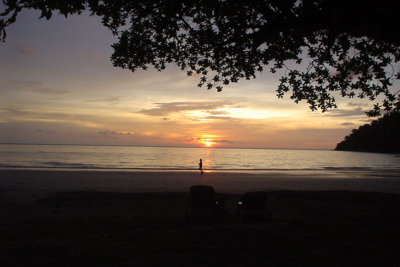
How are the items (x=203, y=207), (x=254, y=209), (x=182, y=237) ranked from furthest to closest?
(x=203, y=207)
(x=254, y=209)
(x=182, y=237)

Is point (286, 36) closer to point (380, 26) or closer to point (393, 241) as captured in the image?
point (380, 26)

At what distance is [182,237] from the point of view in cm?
687

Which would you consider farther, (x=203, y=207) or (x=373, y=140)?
(x=373, y=140)

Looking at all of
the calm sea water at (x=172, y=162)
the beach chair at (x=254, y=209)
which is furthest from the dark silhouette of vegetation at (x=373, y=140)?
the beach chair at (x=254, y=209)

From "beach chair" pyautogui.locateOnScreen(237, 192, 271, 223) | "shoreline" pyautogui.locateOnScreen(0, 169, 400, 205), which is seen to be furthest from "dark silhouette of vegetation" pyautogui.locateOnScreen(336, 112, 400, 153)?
"beach chair" pyautogui.locateOnScreen(237, 192, 271, 223)

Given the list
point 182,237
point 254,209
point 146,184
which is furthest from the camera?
point 146,184

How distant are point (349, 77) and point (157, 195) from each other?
30.7 ft

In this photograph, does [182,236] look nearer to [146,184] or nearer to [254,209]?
[254,209]

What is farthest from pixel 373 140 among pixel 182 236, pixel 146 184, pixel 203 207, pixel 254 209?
pixel 182 236

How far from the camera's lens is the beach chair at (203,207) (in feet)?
30.0

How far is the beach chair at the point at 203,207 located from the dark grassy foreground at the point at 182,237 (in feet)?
1.68

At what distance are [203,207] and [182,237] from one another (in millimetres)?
2793

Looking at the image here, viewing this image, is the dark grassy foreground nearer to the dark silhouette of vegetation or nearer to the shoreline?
the shoreline

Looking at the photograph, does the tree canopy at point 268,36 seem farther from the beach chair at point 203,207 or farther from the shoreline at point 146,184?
the shoreline at point 146,184
